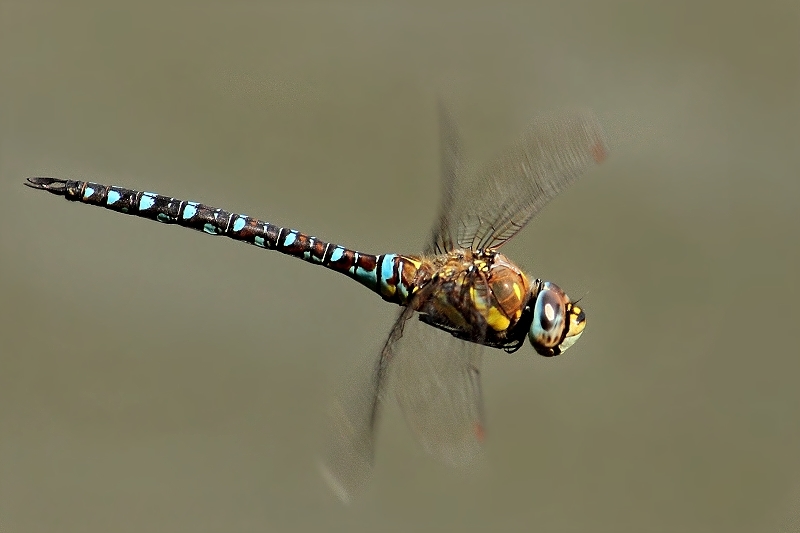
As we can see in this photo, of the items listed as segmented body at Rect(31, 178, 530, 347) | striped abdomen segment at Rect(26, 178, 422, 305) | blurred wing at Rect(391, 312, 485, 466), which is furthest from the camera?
striped abdomen segment at Rect(26, 178, 422, 305)

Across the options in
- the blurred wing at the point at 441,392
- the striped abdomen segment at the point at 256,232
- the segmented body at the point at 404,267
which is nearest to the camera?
the blurred wing at the point at 441,392

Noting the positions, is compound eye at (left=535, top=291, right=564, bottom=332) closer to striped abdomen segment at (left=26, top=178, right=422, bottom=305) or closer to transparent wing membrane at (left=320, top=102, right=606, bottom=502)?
transparent wing membrane at (left=320, top=102, right=606, bottom=502)

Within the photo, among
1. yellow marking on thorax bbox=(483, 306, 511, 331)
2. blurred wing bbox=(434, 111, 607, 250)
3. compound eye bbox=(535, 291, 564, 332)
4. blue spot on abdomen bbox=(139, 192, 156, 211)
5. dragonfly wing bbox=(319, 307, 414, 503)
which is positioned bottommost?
dragonfly wing bbox=(319, 307, 414, 503)

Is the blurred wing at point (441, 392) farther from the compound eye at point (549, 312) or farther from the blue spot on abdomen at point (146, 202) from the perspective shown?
the blue spot on abdomen at point (146, 202)

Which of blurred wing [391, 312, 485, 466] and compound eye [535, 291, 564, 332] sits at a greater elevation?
compound eye [535, 291, 564, 332]

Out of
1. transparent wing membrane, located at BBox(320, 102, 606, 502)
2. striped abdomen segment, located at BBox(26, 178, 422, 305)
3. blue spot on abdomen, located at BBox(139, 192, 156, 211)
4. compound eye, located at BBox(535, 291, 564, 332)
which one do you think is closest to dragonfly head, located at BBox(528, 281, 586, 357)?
compound eye, located at BBox(535, 291, 564, 332)

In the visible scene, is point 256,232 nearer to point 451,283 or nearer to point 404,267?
point 404,267

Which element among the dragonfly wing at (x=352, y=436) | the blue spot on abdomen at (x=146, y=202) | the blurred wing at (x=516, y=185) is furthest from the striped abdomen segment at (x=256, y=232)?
the dragonfly wing at (x=352, y=436)

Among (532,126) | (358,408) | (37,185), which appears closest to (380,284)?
(358,408)
